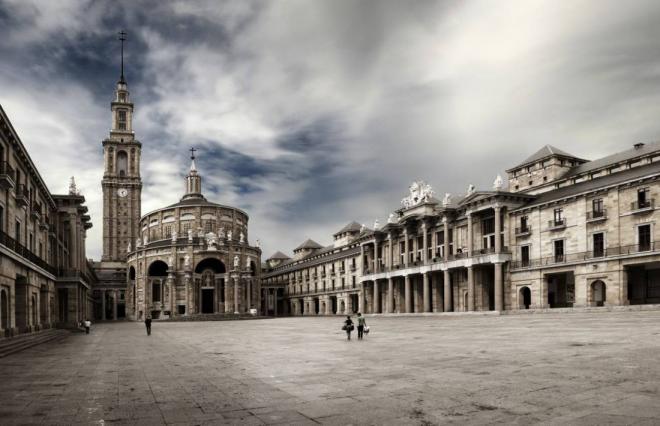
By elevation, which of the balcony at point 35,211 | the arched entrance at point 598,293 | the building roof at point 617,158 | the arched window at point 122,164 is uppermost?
the arched window at point 122,164

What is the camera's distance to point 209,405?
32.3 feet

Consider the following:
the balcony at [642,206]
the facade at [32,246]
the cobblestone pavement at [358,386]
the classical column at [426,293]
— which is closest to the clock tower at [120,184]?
the facade at [32,246]

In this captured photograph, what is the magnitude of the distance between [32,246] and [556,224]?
4011cm

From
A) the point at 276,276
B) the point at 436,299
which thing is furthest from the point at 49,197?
the point at 276,276

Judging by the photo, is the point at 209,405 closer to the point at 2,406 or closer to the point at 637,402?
the point at 2,406

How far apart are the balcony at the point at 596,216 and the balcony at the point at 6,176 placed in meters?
39.9

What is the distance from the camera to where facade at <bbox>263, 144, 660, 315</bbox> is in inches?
1599

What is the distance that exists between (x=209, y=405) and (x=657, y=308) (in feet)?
104

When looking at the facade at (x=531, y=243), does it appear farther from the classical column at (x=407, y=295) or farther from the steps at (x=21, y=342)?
the steps at (x=21, y=342)

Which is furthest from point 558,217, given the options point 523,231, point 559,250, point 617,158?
point 617,158

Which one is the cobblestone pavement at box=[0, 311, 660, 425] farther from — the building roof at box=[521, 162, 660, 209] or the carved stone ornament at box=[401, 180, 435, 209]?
the carved stone ornament at box=[401, 180, 435, 209]

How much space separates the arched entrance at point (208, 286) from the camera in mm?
90000

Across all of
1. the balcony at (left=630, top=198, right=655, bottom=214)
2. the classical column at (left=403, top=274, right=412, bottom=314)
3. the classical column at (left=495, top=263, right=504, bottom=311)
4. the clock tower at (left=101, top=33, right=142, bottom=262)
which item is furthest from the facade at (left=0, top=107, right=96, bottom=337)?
the clock tower at (left=101, top=33, right=142, bottom=262)

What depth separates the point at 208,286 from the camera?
90375 millimetres
